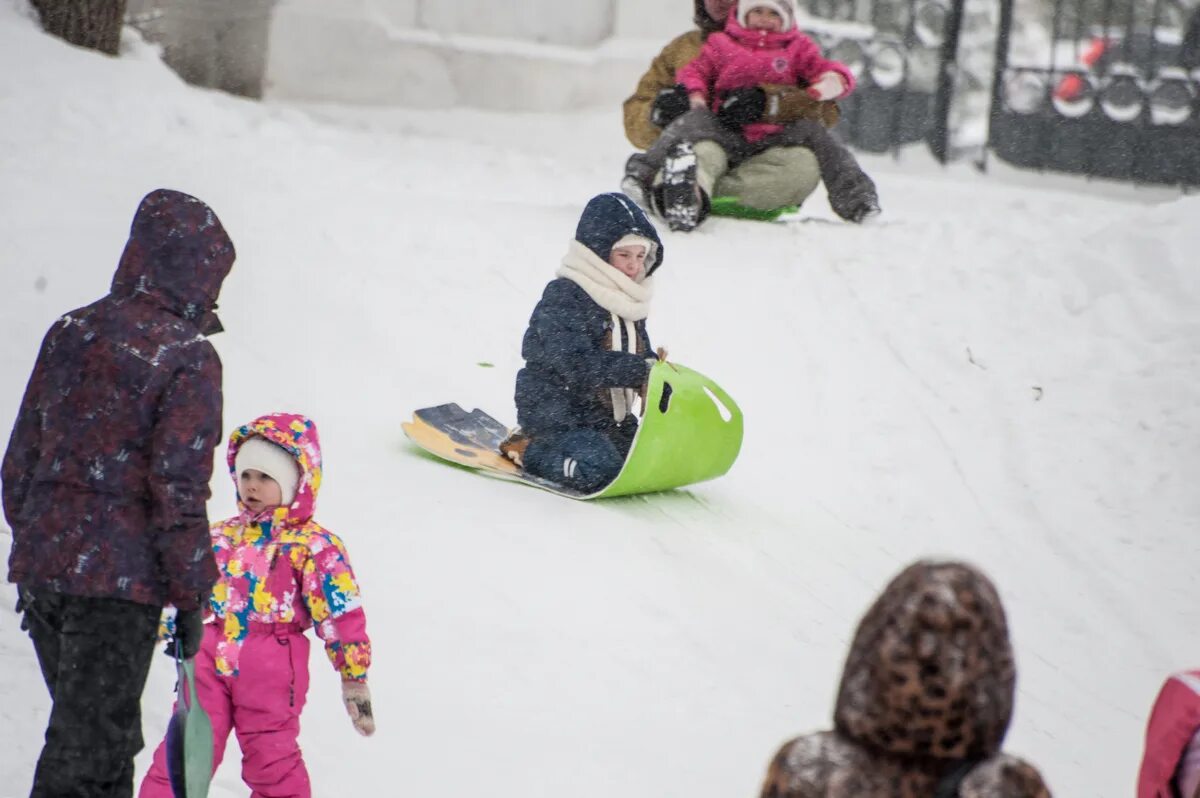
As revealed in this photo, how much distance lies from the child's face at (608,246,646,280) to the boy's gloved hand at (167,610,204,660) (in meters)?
2.60

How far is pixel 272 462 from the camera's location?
3.21 metres

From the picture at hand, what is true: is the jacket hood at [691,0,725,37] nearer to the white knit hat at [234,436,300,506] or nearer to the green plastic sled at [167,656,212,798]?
the white knit hat at [234,436,300,506]

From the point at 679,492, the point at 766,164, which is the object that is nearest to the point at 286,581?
the point at 679,492

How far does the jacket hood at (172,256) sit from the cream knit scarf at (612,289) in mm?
2297

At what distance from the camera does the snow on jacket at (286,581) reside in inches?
124

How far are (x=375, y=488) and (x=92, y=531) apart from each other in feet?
6.98

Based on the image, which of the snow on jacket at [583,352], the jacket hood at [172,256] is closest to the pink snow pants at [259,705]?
the jacket hood at [172,256]

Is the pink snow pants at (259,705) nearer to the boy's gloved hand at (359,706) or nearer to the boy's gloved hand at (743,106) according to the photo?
the boy's gloved hand at (359,706)

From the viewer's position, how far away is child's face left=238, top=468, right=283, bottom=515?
10.6 feet

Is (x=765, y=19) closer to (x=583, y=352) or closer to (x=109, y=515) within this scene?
(x=583, y=352)

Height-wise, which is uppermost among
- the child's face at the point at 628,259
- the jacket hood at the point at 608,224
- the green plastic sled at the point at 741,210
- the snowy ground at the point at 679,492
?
the jacket hood at the point at 608,224

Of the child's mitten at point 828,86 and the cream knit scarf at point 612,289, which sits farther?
the child's mitten at point 828,86

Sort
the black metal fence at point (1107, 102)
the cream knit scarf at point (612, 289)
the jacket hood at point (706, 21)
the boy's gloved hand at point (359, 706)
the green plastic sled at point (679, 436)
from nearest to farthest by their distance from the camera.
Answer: the boy's gloved hand at point (359, 706), the green plastic sled at point (679, 436), the cream knit scarf at point (612, 289), the jacket hood at point (706, 21), the black metal fence at point (1107, 102)

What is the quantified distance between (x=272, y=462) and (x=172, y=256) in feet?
1.60
